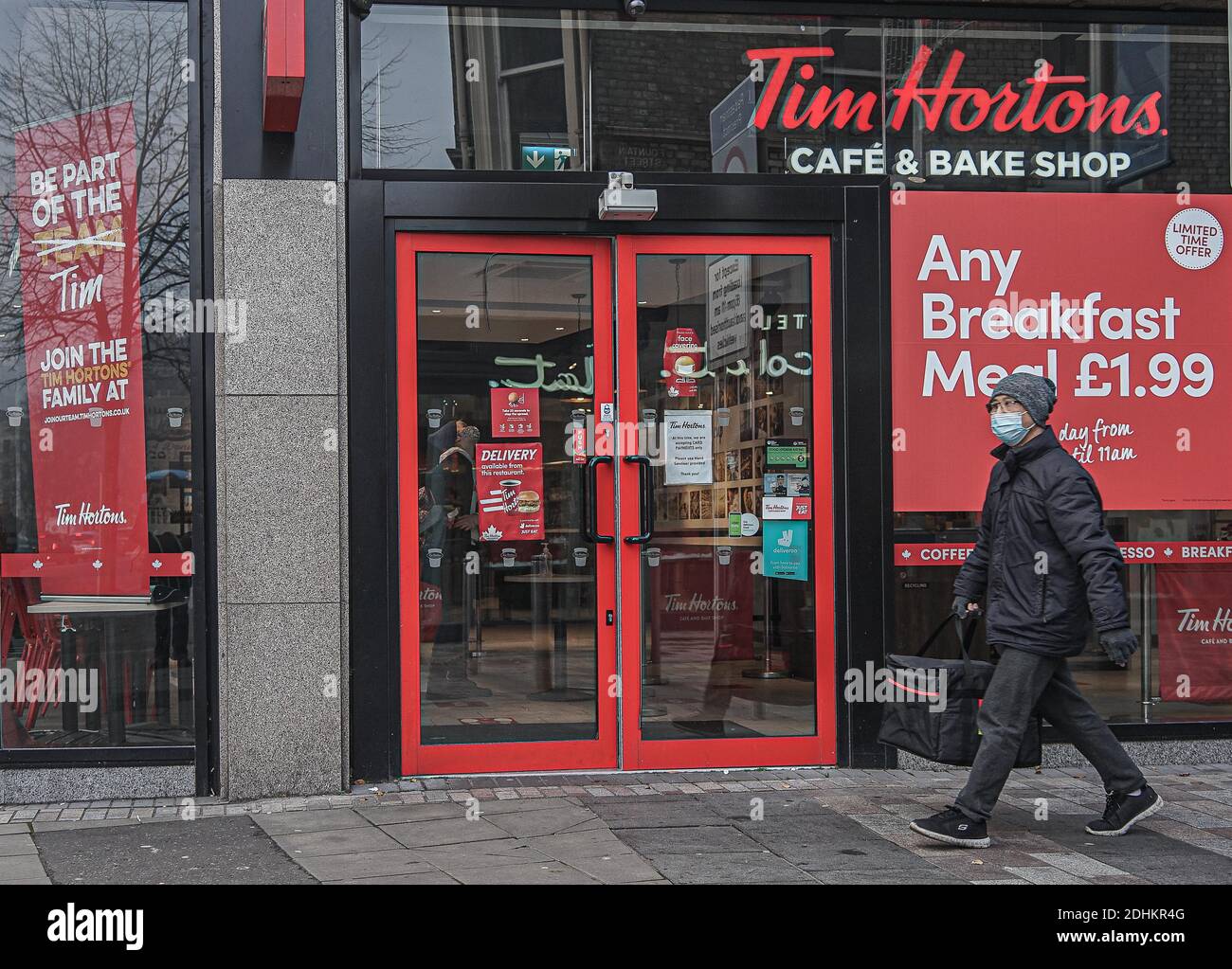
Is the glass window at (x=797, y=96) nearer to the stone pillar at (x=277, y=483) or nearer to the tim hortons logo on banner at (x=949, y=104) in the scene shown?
the tim hortons logo on banner at (x=949, y=104)

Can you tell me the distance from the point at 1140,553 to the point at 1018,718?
7.72ft

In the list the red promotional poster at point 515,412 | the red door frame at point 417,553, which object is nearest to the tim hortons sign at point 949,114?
the red door frame at point 417,553

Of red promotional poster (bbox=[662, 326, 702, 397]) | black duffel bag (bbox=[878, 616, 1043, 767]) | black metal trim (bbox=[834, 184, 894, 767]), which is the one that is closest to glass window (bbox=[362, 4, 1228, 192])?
black metal trim (bbox=[834, 184, 894, 767])

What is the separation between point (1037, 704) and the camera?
643cm

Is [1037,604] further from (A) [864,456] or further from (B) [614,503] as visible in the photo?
(B) [614,503]

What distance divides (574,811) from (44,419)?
3.46 metres

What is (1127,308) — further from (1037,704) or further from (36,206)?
(36,206)

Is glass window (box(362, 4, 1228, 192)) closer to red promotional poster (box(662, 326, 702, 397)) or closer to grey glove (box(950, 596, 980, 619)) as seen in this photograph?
red promotional poster (box(662, 326, 702, 397))

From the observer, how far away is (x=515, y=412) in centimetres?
768

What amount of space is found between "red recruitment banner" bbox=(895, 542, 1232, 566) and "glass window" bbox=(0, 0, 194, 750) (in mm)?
3983

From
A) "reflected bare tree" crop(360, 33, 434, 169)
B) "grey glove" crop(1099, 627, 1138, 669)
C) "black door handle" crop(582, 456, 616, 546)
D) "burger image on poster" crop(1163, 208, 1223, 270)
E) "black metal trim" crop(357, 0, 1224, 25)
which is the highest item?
"black metal trim" crop(357, 0, 1224, 25)

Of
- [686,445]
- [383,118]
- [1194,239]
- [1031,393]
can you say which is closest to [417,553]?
[686,445]

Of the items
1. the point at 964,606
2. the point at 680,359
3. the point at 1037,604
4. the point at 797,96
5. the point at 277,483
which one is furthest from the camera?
the point at 797,96

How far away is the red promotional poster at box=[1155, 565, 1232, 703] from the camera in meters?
8.18
